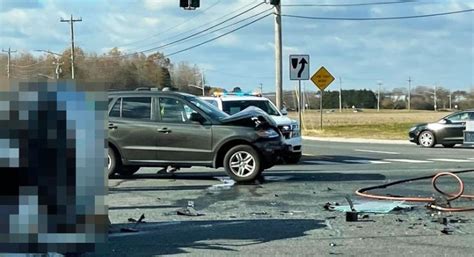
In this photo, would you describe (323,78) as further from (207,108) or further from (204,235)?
(204,235)

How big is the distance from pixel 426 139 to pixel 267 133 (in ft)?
51.9

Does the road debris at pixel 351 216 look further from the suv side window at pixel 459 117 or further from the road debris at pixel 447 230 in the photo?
the suv side window at pixel 459 117

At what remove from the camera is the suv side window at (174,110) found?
1427cm

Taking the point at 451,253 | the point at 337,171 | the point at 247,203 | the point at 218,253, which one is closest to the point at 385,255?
the point at 451,253

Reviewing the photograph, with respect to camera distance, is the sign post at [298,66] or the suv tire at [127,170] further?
the sign post at [298,66]

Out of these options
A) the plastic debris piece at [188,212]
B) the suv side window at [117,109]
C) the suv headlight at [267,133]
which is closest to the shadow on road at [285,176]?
the suv headlight at [267,133]

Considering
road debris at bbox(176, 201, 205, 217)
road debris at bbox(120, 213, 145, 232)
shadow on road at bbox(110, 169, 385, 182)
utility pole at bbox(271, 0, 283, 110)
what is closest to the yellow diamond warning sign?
utility pole at bbox(271, 0, 283, 110)

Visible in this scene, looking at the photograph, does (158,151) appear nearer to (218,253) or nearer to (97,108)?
(218,253)

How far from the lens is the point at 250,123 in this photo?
14.0 meters

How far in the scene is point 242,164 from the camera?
45.4 feet

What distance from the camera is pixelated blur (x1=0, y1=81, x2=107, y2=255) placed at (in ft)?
18.7

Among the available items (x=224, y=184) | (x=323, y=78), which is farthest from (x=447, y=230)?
(x=323, y=78)

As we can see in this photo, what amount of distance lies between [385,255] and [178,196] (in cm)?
533

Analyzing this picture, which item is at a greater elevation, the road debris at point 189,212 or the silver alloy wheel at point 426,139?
the silver alloy wheel at point 426,139
